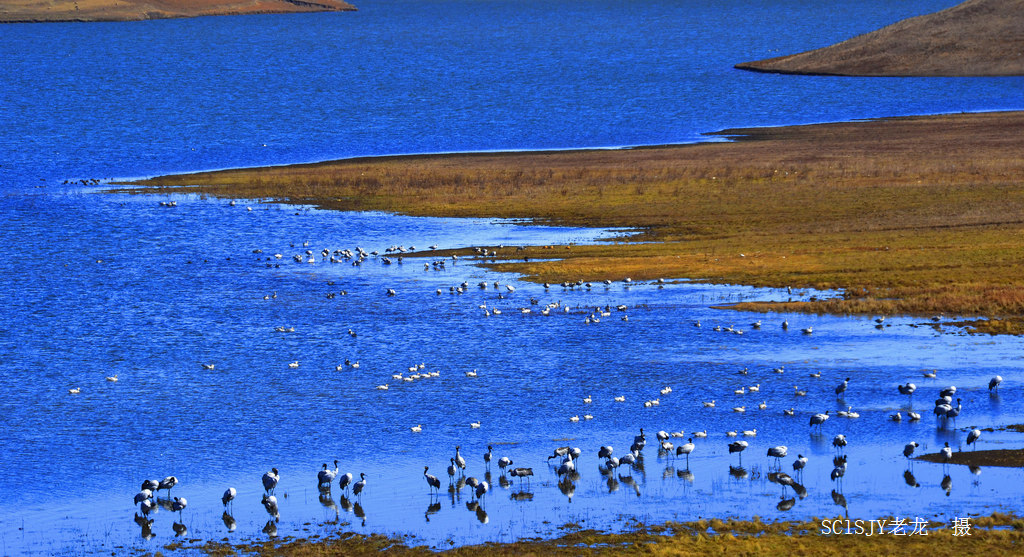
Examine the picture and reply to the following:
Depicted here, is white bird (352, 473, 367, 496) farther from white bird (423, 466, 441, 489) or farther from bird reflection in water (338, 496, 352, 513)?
white bird (423, 466, 441, 489)

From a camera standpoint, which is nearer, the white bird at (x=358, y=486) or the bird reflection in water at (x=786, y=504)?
the bird reflection in water at (x=786, y=504)

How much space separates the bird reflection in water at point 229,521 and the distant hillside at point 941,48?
13278 centimetres

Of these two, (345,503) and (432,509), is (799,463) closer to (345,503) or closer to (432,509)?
(432,509)

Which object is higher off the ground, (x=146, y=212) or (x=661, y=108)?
(x=661, y=108)

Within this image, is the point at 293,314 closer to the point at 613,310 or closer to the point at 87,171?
the point at 613,310

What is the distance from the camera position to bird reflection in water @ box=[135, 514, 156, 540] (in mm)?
29188

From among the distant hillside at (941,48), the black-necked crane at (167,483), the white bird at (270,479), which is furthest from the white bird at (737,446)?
the distant hillside at (941,48)

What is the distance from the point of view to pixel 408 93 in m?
164

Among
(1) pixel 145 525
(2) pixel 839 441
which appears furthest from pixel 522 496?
(1) pixel 145 525

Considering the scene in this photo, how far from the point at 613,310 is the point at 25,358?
22135mm

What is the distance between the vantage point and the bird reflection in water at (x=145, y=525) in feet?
95.8

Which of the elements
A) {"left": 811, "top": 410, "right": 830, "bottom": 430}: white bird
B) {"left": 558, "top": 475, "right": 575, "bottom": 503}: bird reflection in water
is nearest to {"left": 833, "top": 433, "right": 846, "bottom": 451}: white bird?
{"left": 811, "top": 410, "right": 830, "bottom": 430}: white bird

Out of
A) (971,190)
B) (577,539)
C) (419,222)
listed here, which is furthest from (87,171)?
(577,539)

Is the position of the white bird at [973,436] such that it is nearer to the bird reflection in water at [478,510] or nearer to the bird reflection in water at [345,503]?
the bird reflection in water at [478,510]
